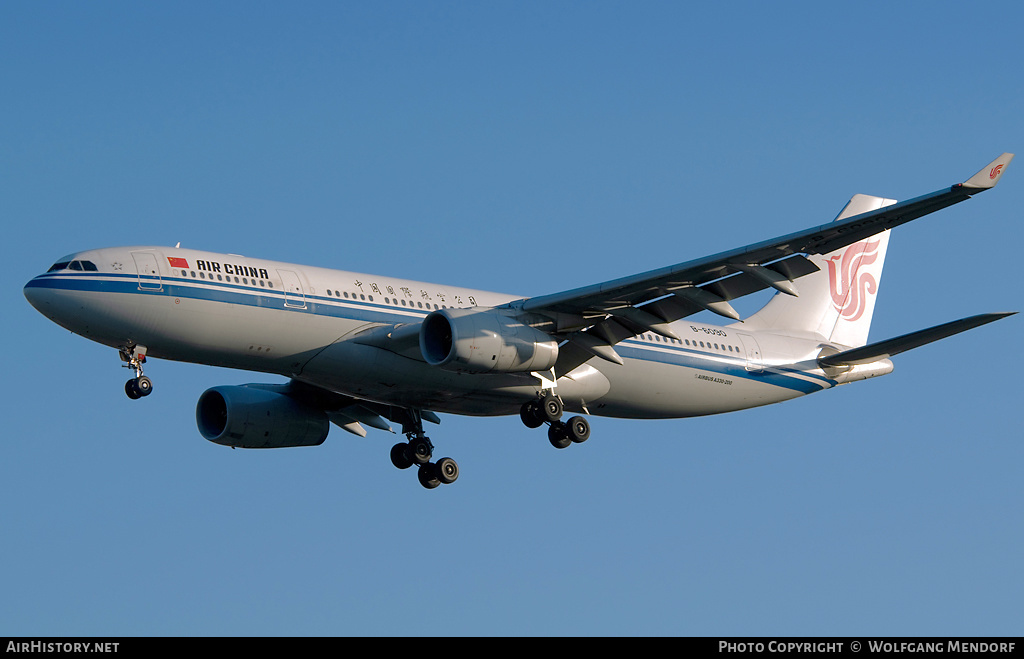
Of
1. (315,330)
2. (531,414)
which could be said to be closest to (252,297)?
(315,330)

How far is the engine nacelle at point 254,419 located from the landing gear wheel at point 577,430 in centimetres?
796

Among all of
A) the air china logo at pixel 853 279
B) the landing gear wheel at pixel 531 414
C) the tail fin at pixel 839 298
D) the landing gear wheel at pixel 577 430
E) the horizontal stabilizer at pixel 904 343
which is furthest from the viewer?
the air china logo at pixel 853 279

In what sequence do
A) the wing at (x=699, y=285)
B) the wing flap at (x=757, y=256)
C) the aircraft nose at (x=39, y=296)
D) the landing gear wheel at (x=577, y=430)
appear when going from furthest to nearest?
the landing gear wheel at (x=577, y=430) < the aircraft nose at (x=39, y=296) < the wing at (x=699, y=285) < the wing flap at (x=757, y=256)

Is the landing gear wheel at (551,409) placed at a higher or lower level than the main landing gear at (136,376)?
higher

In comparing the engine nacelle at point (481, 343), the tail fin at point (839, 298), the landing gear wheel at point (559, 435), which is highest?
the tail fin at point (839, 298)

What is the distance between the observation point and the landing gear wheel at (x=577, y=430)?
117ft

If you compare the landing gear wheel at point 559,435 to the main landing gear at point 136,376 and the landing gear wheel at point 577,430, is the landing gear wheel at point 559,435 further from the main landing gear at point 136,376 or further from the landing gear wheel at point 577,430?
the main landing gear at point 136,376

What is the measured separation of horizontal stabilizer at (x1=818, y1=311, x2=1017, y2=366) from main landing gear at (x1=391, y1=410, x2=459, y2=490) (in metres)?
12.4

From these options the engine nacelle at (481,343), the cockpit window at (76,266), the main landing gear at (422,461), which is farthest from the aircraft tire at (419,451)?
the cockpit window at (76,266)

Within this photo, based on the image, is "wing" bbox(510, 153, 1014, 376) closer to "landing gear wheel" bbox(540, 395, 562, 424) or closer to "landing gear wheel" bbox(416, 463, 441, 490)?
"landing gear wheel" bbox(540, 395, 562, 424)

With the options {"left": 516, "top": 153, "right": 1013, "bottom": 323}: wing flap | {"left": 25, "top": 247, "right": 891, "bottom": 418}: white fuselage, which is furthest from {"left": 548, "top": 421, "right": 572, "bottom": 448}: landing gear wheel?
{"left": 516, "top": 153, "right": 1013, "bottom": 323}: wing flap

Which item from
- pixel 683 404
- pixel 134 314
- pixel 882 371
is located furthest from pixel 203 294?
pixel 882 371
